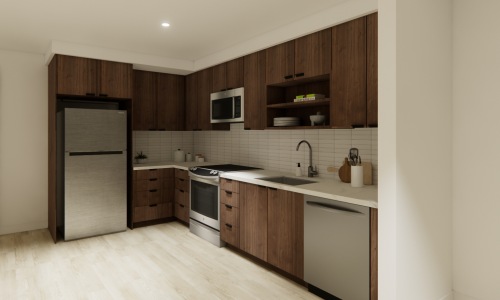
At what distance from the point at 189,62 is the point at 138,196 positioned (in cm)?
216

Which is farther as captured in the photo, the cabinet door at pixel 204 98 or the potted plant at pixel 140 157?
the potted plant at pixel 140 157

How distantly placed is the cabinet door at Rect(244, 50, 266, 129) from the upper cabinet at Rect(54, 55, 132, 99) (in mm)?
1733

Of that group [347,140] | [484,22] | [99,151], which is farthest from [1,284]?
[484,22]

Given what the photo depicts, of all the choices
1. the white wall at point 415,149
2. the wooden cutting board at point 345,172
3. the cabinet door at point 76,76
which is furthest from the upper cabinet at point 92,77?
the white wall at point 415,149

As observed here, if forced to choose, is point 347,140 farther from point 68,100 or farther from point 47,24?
point 68,100

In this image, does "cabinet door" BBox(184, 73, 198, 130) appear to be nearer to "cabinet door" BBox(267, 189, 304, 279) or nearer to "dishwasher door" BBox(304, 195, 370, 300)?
"cabinet door" BBox(267, 189, 304, 279)

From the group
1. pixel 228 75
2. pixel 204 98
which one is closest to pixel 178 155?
pixel 204 98

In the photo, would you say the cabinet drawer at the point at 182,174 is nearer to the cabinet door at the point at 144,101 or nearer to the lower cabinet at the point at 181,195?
the lower cabinet at the point at 181,195

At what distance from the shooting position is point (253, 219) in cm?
337

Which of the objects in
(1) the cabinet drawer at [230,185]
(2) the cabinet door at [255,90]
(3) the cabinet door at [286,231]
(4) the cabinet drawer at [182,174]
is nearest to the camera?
(3) the cabinet door at [286,231]

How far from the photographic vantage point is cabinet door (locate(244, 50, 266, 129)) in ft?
12.5

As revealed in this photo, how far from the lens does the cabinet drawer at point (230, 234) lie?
361 cm

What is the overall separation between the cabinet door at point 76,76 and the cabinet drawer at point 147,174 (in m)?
1.21

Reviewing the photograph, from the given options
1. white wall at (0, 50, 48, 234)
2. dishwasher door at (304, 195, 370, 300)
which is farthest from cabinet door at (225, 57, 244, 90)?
white wall at (0, 50, 48, 234)
